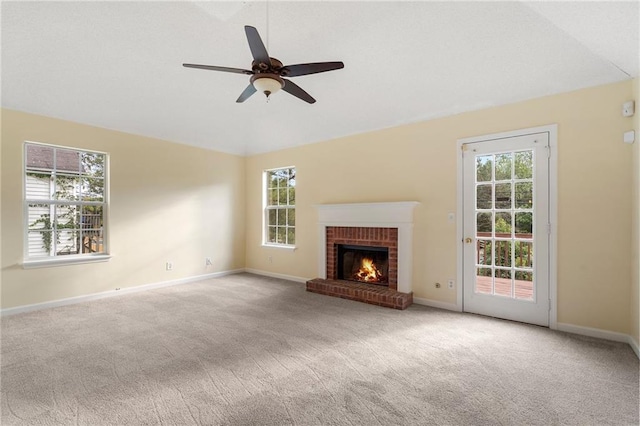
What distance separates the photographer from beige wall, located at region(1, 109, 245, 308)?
383 centimetres

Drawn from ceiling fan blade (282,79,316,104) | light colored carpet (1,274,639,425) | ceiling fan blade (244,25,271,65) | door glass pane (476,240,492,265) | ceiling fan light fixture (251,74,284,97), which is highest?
ceiling fan blade (244,25,271,65)

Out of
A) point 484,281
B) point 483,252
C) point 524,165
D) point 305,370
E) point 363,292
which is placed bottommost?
point 305,370

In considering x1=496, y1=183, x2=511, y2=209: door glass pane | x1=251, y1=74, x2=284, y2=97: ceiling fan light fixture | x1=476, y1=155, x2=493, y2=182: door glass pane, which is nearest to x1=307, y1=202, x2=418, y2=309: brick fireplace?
x1=476, y1=155, x2=493, y2=182: door glass pane

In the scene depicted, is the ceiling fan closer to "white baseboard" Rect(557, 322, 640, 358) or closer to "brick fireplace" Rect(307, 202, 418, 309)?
"brick fireplace" Rect(307, 202, 418, 309)

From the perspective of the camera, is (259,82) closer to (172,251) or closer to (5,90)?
(5,90)

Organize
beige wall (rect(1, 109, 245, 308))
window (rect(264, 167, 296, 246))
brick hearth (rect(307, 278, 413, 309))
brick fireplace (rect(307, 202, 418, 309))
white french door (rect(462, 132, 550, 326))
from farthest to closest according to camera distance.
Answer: window (rect(264, 167, 296, 246)) < brick fireplace (rect(307, 202, 418, 309)) < brick hearth (rect(307, 278, 413, 309)) < beige wall (rect(1, 109, 245, 308)) < white french door (rect(462, 132, 550, 326))

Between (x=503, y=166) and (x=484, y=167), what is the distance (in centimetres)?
20

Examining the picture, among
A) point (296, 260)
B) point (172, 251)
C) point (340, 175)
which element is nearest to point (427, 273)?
point (340, 175)

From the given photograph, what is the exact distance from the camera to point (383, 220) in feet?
14.5

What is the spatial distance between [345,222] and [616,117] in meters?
3.31

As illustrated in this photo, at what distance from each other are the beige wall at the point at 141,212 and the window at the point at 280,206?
2.13 feet

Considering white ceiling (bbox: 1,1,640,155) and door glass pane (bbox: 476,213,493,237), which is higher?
white ceiling (bbox: 1,1,640,155)

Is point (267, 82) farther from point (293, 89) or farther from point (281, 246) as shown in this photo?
point (281, 246)

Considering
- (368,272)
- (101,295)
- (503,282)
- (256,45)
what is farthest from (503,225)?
(101,295)
